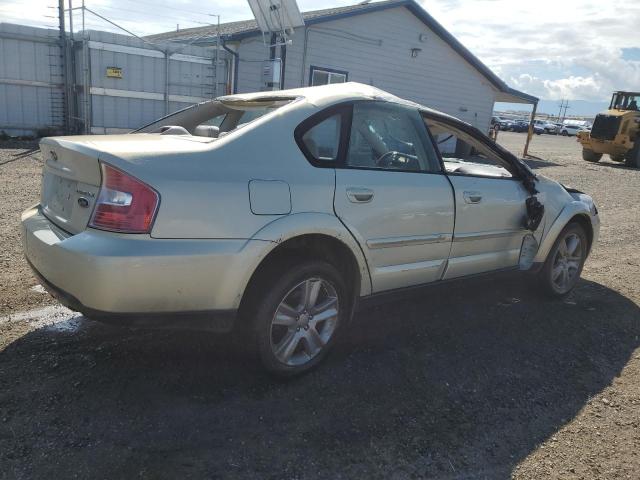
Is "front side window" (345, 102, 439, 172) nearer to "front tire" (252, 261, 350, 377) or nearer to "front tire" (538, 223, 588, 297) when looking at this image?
"front tire" (252, 261, 350, 377)

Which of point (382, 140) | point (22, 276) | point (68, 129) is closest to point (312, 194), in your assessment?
point (382, 140)

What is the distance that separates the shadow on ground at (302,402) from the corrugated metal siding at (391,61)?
11633 millimetres

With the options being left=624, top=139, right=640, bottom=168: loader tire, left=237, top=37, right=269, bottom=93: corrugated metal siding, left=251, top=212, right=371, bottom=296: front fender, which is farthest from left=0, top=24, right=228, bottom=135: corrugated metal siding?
left=624, top=139, right=640, bottom=168: loader tire

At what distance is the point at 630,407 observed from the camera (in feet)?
10.3

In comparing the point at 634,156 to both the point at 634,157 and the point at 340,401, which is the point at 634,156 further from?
the point at 340,401

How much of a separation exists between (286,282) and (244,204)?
0.51m

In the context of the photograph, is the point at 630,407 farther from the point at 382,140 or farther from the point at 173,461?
the point at 173,461

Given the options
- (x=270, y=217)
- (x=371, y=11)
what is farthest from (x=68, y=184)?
(x=371, y=11)

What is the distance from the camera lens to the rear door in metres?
3.13

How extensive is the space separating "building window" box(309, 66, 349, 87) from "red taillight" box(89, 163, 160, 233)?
1309 centimetres

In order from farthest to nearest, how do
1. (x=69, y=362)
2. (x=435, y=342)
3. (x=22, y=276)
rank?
(x=22, y=276), (x=435, y=342), (x=69, y=362)

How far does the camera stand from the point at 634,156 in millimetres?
21047

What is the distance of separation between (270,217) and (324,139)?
2.19ft

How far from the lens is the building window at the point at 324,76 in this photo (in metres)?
15.0
